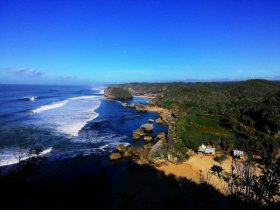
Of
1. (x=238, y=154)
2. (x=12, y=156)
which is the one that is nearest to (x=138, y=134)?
(x=238, y=154)

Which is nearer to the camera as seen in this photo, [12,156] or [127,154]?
[12,156]

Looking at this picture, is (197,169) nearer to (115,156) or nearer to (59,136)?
(115,156)

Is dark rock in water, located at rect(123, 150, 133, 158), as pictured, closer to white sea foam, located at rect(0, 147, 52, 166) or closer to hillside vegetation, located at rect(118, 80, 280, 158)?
hillside vegetation, located at rect(118, 80, 280, 158)

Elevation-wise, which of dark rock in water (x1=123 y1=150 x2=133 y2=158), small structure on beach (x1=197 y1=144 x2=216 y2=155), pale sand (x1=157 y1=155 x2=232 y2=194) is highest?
dark rock in water (x1=123 y1=150 x2=133 y2=158)

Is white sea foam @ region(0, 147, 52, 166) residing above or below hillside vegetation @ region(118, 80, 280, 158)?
above

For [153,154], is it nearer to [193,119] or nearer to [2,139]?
[2,139]

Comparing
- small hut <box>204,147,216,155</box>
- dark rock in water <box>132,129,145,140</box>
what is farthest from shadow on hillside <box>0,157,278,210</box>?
dark rock in water <box>132,129,145,140</box>
